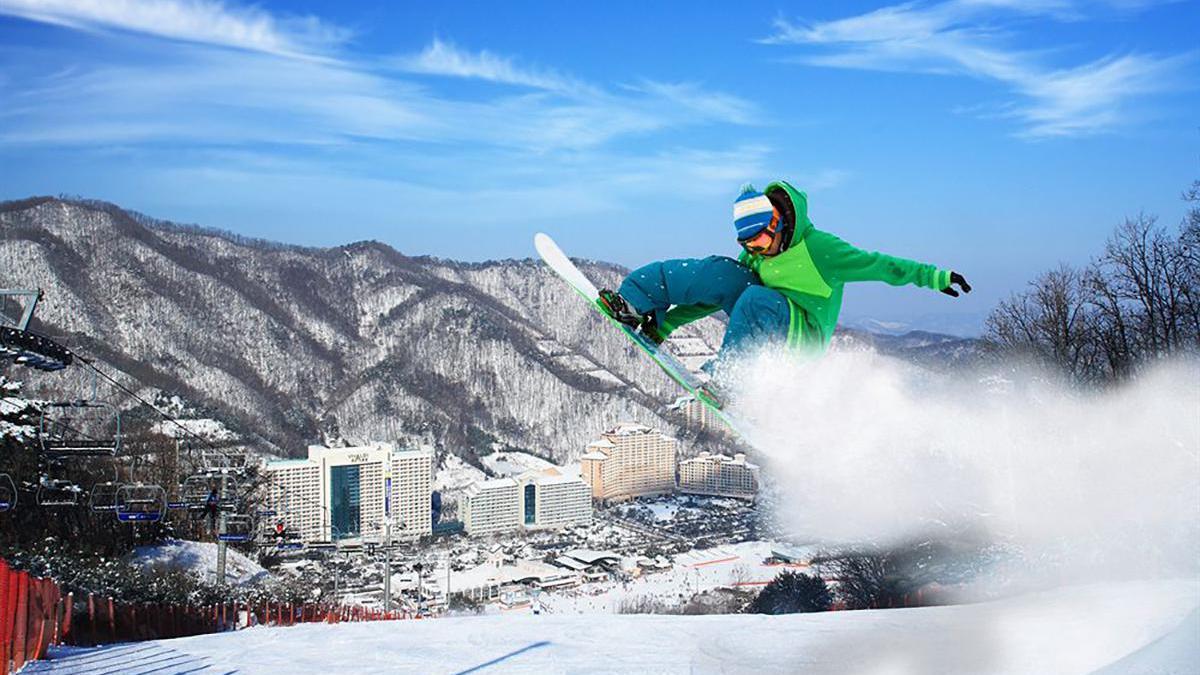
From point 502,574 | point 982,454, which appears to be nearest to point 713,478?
point 502,574

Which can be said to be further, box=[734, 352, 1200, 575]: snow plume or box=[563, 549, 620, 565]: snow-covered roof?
box=[563, 549, 620, 565]: snow-covered roof

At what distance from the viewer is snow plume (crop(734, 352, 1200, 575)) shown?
5.84 meters

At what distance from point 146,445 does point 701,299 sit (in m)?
42.7

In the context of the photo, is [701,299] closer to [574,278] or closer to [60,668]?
[574,278]

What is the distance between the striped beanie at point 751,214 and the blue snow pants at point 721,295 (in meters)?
0.31

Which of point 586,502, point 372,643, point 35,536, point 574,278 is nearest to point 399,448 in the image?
point 586,502

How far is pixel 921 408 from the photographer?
6.20m

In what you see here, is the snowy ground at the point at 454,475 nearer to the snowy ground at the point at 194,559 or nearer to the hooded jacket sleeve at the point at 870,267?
the snowy ground at the point at 194,559

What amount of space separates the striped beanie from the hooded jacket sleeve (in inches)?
14.2

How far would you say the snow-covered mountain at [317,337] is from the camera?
94312 mm

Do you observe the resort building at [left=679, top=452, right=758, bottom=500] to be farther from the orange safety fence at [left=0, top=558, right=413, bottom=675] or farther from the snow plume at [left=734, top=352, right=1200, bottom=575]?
the snow plume at [left=734, top=352, right=1200, bottom=575]

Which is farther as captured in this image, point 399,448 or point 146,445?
point 399,448

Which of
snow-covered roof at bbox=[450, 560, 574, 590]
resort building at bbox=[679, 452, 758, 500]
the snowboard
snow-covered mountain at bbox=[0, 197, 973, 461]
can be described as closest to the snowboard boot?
the snowboard

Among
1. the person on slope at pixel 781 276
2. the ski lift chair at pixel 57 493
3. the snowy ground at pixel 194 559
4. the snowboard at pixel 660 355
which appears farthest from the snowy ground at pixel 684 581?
the person on slope at pixel 781 276
